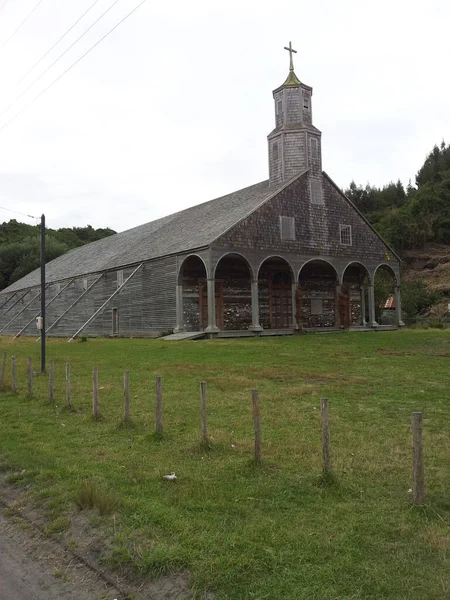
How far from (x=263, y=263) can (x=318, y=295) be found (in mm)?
5372

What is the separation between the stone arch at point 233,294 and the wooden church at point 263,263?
0.20ft

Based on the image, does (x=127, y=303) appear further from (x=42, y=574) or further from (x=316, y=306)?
(x=42, y=574)

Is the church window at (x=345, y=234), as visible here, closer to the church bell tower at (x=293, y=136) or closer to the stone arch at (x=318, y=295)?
the stone arch at (x=318, y=295)

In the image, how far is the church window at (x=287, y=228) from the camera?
3112 centimetres

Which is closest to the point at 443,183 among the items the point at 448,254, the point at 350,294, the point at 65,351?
the point at 448,254

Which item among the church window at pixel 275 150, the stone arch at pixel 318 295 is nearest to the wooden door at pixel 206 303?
the stone arch at pixel 318 295

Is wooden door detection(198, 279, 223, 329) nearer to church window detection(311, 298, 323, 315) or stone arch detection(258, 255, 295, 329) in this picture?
stone arch detection(258, 255, 295, 329)

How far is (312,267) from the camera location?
35969 mm

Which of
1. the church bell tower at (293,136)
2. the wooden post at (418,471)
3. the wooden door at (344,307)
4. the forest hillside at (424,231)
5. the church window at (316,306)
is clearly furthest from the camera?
the forest hillside at (424,231)

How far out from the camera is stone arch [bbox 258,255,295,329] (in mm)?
33500

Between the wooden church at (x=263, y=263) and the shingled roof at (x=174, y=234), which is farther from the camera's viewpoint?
the shingled roof at (x=174, y=234)

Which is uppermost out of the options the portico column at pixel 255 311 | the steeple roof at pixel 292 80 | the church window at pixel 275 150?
the steeple roof at pixel 292 80

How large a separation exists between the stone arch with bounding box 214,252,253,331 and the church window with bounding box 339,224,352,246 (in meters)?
6.64

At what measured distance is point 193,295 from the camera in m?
31.1
